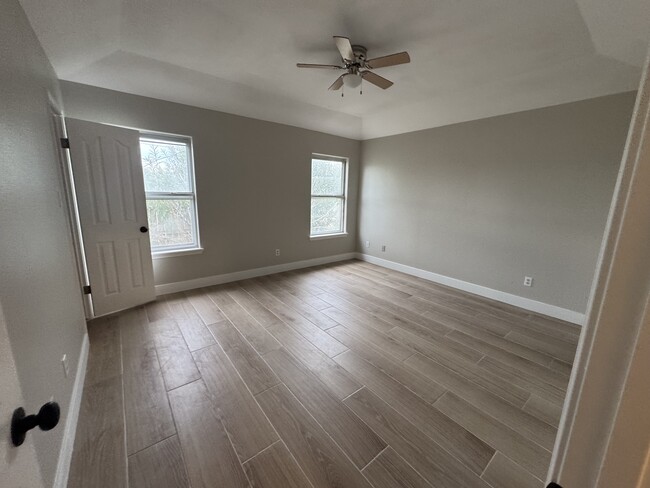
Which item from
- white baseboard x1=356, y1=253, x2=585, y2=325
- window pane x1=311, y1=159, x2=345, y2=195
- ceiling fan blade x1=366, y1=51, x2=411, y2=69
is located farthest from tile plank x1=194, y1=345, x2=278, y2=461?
window pane x1=311, y1=159, x2=345, y2=195

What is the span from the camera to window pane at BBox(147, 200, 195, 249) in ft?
10.7

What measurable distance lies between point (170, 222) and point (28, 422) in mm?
3343

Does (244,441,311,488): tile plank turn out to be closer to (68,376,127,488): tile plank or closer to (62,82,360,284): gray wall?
(68,376,127,488): tile plank

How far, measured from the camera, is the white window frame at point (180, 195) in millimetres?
3142

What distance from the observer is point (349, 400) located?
5.69ft

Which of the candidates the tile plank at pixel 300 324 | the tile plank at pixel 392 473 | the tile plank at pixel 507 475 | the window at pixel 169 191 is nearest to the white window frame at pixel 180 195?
the window at pixel 169 191

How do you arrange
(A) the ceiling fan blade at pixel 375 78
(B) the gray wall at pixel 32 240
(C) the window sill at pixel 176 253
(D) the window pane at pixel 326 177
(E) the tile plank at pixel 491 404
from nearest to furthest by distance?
(B) the gray wall at pixel 32 240
(E) the tile plank at pixel 491 404
(A) the ceiling fan blade at pixel 375 78
(C) the window sill at pixel 176 253
(D) the window pane at pixel 326 177

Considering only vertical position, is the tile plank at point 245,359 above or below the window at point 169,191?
below

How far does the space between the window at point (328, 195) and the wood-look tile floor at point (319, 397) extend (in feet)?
7.36

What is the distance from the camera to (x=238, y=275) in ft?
13.0

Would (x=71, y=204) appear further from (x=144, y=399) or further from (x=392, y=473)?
(x=392, y=473)

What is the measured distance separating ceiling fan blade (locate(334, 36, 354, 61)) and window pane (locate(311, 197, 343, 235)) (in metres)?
2.69

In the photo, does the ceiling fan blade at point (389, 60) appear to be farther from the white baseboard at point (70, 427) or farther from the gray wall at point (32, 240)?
the white baseboard at point (70, 427)

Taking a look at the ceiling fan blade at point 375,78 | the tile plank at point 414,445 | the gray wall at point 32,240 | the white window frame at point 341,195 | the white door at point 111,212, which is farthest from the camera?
the white window frame at point 341,195
